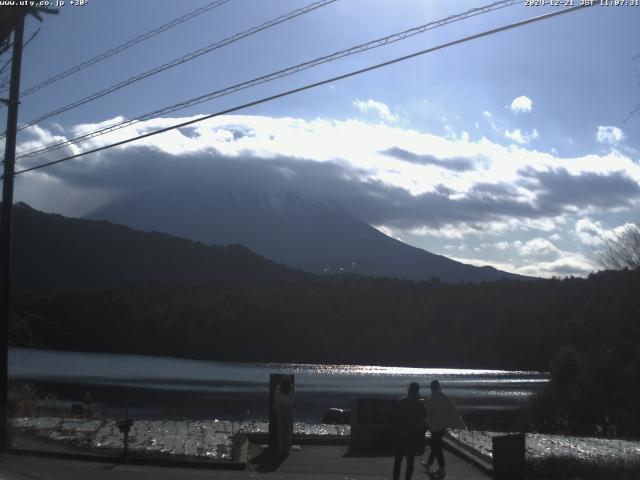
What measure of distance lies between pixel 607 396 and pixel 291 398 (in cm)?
2860

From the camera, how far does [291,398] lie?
15.9 m

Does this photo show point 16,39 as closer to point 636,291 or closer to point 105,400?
point 636,291

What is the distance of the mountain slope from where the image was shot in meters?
170

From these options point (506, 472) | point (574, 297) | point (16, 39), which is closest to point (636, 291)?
point (506, 472)

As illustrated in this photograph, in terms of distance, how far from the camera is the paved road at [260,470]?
43.7 feet

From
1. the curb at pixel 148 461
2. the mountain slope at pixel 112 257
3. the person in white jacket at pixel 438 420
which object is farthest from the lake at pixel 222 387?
the mountain slope at pixel 112 257

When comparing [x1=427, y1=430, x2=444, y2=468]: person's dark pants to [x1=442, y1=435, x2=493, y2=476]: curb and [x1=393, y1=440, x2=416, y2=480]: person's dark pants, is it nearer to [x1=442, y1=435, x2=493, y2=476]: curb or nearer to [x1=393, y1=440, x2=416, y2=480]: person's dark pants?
[x1=442, y1=435, x2=493, y2=476]: curb

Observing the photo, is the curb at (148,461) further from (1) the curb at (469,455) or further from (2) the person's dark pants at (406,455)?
(1) the curb at (469,455)

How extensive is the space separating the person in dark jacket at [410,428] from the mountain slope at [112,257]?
15759 cm

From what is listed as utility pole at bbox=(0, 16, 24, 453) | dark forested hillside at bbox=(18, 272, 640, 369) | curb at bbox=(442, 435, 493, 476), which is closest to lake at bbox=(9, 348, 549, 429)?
dark forested hillside at bbox=(18, 272, 640, 369)

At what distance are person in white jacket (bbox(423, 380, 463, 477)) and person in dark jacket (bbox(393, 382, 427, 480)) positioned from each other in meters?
1.25

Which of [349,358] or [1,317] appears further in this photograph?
[349,358]

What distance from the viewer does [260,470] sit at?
567 inches

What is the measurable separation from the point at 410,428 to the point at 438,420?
5.05 feet
